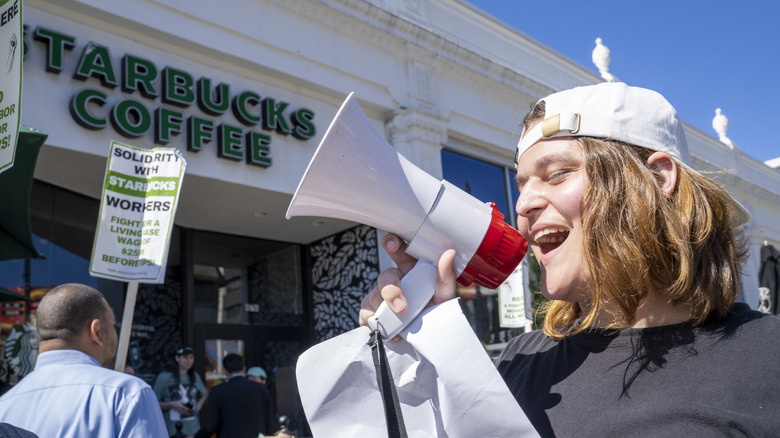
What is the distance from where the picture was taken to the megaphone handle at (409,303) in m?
1.13

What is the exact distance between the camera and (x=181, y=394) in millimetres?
7246

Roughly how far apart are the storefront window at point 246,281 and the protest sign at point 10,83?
21.1ft

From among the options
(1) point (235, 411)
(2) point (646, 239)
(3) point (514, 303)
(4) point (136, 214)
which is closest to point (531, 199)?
(2) point (646, 239)

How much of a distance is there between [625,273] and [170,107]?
6.64 m

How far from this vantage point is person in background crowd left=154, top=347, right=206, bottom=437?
700cm

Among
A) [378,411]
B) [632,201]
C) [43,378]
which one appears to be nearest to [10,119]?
[43,378]

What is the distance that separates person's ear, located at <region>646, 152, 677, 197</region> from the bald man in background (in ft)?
6.81

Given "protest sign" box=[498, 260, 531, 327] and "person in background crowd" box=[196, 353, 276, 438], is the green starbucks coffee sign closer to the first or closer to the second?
"person in background crowd" box=[196, 353, 276, 438]

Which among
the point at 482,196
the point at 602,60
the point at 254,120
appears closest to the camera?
the point at 254,120

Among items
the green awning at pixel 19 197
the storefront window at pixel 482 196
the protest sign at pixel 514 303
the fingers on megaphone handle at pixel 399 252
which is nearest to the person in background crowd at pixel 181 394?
the green awning at pixel 19 197

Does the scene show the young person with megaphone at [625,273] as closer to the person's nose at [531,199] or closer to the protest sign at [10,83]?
the person's nose at [531,199]

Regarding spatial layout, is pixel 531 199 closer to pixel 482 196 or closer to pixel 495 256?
pixel 495 256

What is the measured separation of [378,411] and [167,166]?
135 inches

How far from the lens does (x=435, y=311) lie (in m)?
1.11
